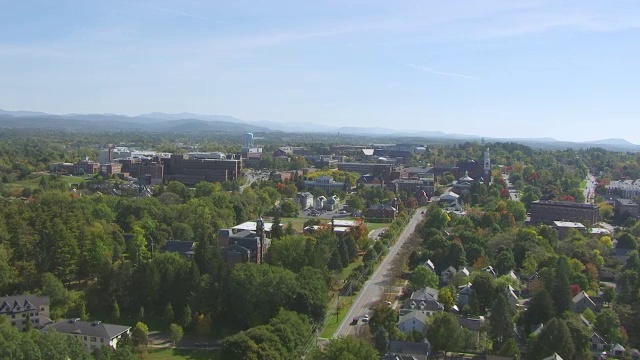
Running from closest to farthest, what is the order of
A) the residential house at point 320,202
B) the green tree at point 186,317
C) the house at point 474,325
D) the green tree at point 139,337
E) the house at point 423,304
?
the green tree at point 139,337 → the house at point 474,325 → the green tree at point 186,317 → the house at point 423,304 → the residential house at point 320,202

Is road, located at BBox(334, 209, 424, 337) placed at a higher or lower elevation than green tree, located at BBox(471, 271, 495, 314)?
lower

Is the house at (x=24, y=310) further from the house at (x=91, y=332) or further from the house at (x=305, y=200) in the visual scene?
the house at (x=305, y=200)

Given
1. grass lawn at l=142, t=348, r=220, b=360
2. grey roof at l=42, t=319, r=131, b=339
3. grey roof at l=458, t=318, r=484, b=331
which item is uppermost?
grey roof at l=458, t=318, r=484, b=331

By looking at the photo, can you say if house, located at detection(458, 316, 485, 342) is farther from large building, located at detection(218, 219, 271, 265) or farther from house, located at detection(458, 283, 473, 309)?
large building, located at detection(218, 219, 271, 265)

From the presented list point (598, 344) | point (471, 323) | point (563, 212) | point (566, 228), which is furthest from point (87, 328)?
point (563, 212)

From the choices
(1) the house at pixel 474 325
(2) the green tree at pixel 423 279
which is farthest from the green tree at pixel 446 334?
(2) the green tree at pixel 423 279

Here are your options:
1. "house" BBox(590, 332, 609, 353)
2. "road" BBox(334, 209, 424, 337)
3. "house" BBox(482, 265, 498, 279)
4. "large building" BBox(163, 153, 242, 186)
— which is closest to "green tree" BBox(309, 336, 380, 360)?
"road" BBox(334, 209, 424, 337)
